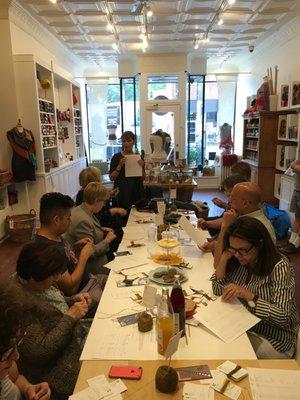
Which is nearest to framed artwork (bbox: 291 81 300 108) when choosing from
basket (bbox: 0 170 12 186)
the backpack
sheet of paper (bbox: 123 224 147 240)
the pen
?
the backpack

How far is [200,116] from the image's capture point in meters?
9.11

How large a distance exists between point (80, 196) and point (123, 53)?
5.72 metres

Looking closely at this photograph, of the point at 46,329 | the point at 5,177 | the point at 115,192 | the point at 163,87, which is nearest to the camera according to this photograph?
the point at 46,329

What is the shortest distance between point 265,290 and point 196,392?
2.23ft

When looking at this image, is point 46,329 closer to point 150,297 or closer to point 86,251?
point 150,297

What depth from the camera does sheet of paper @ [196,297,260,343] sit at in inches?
56.6

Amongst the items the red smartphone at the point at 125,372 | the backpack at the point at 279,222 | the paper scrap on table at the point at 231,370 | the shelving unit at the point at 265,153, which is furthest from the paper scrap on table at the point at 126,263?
the shelving unit at the point at 265,153

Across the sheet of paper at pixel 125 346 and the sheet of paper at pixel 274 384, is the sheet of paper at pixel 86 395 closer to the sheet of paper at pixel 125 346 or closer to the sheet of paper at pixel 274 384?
the sheet of paper at pixel 125 346

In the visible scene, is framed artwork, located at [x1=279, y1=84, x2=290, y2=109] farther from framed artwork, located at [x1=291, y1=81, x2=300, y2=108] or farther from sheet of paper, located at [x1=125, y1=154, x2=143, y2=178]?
sheet of paper, located at [x1=125, y1=154, x2=143, y2=178]

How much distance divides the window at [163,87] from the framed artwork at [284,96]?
282 centimetres

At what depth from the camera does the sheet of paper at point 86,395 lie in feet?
3.63

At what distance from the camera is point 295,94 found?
17.7 ft

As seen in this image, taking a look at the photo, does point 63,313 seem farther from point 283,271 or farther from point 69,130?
point 69,130

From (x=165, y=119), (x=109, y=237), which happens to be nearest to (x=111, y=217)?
(x=109, y=237)
